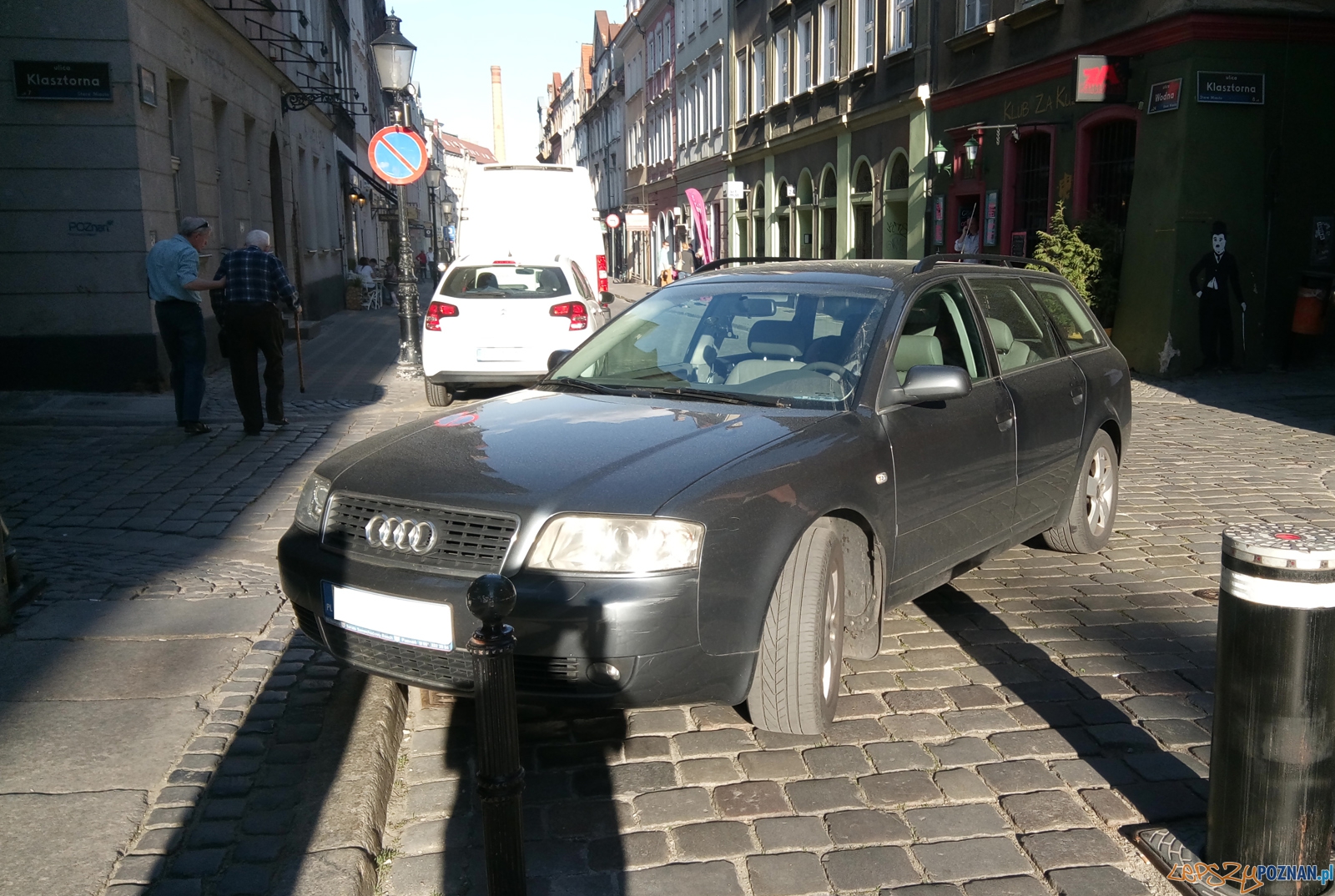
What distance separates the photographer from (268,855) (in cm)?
308

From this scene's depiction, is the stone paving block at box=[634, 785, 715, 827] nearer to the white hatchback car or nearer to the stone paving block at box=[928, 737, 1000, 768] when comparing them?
the stone paving block at box=[928, 737, 1000, 768]

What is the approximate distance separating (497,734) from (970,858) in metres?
1.41

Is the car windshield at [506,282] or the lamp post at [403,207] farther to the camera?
the lamp post at [403,207]

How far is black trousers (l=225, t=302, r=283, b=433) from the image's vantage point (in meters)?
9.78

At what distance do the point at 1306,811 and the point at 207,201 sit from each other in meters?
15.7

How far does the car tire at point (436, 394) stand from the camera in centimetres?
1230

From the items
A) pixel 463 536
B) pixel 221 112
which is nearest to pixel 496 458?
pixel 463 536

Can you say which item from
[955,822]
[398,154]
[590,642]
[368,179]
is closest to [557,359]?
[590,642]

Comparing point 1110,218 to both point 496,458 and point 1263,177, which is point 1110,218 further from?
point 496,458

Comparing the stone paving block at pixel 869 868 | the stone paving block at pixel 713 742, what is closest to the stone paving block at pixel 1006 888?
the stone paving block at pixel 869 868

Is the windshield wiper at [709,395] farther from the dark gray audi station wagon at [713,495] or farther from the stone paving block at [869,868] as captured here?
the stone paving block at [869,868]

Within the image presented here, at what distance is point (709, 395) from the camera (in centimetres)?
446

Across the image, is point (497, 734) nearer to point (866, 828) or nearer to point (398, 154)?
point (866, 828)

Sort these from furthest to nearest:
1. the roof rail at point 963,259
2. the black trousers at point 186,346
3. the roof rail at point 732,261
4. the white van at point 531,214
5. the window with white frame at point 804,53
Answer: the window with white frame at point 804,53 < the white van at point 531,214 < the black trousers at point 186,346 < the roof rail at point 732,261 < the roof rail at point 963,259
